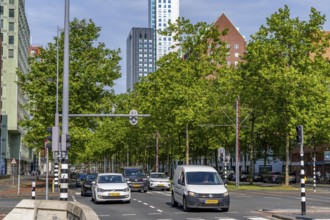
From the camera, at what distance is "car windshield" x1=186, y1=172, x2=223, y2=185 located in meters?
22.7

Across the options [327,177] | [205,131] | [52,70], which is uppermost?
[52,70]

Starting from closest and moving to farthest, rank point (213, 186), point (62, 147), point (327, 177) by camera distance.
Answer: point (62, 147), point (213, 186), point (327, 177)

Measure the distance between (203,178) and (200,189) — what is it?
4.14 ft

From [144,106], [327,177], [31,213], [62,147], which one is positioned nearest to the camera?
[31,213]

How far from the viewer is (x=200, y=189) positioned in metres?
21.7

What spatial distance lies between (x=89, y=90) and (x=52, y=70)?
3.50 meters

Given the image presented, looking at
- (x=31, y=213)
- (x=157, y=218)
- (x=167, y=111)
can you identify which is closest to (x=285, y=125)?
(x=167, y=111)

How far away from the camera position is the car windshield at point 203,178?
22.7m

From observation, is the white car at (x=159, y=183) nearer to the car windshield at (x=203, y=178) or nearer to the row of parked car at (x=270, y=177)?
the car windshield at (x=203, y=178)

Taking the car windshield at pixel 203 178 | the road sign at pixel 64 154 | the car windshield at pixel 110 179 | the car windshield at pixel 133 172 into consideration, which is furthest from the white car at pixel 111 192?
the car windshield at pixel 133 172

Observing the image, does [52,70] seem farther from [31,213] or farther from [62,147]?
[31,213]

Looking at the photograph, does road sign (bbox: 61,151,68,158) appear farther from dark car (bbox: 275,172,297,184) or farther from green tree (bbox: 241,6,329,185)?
dark car (bbox: 275,172,297,184)

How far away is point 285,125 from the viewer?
48406 millimetres

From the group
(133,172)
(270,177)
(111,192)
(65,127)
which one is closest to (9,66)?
(270,177)
